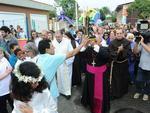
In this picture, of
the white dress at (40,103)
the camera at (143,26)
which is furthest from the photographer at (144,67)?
the white dress at (40,103)

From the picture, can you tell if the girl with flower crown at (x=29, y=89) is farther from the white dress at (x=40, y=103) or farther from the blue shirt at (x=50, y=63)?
the blue shirt at (x=50, y=63)

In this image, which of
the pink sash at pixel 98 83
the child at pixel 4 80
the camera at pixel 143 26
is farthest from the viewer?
the camera at pixel 143 26

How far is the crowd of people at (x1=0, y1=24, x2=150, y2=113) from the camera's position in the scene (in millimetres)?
2707

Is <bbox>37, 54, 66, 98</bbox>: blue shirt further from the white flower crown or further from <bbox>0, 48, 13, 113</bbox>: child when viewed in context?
the white flower crown

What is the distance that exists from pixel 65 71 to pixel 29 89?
443cm

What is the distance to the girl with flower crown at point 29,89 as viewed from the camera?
8.66 ft

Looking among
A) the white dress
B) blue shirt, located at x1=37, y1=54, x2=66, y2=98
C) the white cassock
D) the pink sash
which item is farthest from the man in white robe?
the white dress

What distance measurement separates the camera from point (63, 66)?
7051 mm

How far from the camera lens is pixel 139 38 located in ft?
20.6

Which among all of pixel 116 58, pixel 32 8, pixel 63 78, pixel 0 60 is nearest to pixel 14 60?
pixel 0 60

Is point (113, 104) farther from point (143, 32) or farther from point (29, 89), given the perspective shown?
point (29, 89)

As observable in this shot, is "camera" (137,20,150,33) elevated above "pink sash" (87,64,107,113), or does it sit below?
above

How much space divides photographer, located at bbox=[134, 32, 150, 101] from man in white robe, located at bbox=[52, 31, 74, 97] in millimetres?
1689

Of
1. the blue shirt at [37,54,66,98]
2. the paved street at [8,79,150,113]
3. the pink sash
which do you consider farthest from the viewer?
the paved street at [8,79,150,113]
